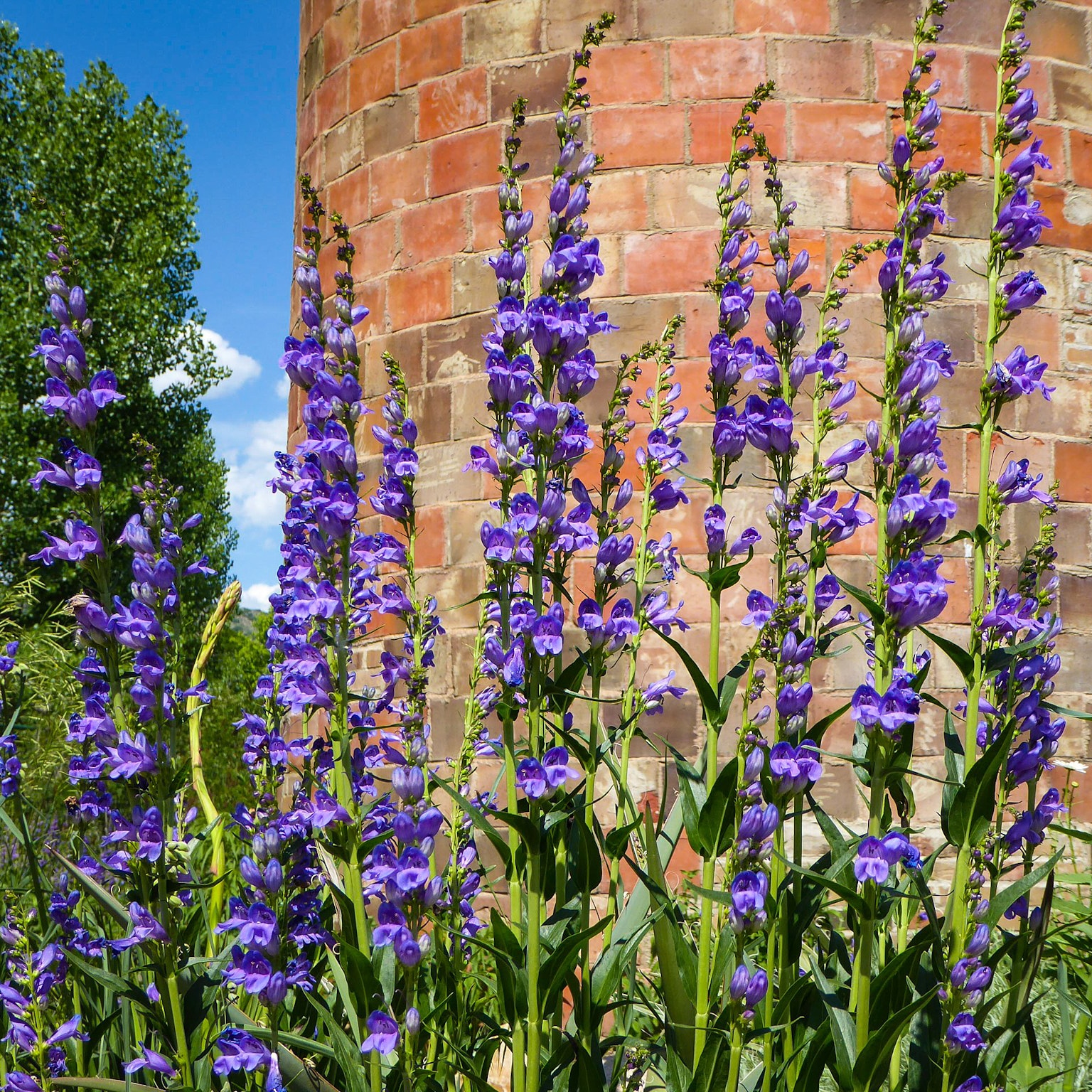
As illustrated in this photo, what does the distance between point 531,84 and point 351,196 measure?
966 mm

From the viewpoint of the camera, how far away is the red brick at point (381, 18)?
4.18 meters

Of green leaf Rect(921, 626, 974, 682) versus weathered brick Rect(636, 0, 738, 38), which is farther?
weathered brick Rect(636, 0, 738, 38)

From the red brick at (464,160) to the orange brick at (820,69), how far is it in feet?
3.52

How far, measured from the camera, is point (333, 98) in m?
4.51

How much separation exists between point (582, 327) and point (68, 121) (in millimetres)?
17403

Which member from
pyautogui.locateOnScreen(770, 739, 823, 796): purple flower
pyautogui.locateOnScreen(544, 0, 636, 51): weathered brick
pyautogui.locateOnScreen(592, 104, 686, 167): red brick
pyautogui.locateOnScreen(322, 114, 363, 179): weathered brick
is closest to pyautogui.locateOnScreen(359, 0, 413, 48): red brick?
pyautogui.locateOnScreen(322, 114, 363, 179): weathered brick

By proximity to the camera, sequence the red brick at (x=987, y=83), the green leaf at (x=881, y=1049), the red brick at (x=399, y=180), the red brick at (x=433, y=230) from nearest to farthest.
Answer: the green leaf at (x=881, y=1049), the red brick at (x=987, y=83), the red brick at (x=433, y=230), the red brick at (x=399, y=180)

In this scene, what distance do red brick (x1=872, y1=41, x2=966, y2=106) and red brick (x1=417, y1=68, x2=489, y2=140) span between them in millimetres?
1453

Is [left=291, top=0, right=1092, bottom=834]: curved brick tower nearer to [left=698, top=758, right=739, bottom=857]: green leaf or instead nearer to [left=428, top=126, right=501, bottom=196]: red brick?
[left=428, top=126, right=501, bottom=196]: red brick

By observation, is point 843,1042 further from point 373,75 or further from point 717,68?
point 373,75

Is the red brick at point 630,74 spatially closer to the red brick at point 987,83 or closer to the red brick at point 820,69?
the red brick at point 820,69

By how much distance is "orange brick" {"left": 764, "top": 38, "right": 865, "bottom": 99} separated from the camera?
143 inches

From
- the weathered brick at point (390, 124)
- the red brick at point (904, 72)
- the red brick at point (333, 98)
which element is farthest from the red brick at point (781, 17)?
the red brick at point (333, 98)

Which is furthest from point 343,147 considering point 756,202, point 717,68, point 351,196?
point 756,202
